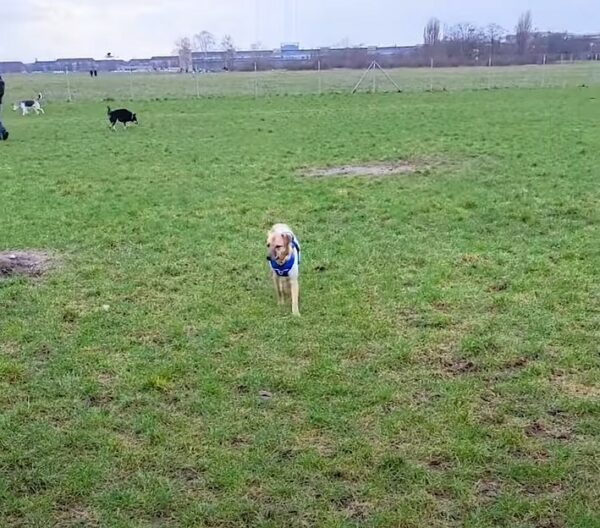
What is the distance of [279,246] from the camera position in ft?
15.4

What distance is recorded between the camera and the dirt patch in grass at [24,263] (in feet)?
19.3

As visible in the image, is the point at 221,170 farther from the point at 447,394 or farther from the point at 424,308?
the point at 447,394

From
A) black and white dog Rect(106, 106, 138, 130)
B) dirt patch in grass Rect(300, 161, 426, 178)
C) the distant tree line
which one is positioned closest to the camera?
dirt patch in grass Rect(300, 161, 426, 178)

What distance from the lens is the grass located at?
9.30 feet

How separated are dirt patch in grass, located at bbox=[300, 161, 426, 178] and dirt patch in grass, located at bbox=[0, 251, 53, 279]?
479 cm

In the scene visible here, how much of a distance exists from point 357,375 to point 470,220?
3.80 meters

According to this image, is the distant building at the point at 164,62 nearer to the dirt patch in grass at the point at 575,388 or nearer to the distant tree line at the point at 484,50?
the distant tree line at the point at 484,50

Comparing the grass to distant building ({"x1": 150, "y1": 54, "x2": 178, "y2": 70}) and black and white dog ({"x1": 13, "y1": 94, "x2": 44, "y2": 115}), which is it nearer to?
black and white dog ({"x1": 13, "y1": 94, "x2": 44, "y2": 115})

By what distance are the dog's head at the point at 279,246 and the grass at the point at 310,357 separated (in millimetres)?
418

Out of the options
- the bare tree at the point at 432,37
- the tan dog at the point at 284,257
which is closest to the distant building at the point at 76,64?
the bare tree at the point at 432,37

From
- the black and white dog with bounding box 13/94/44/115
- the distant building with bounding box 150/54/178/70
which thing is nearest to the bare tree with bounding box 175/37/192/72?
the distant building with bounding box 150/54/178/70

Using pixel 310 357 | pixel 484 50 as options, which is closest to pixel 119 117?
pixel 310 357

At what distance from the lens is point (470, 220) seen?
7.21m

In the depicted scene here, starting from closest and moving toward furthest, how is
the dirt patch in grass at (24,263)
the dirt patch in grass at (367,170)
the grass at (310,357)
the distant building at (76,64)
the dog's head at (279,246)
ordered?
1. the grass at (310,357)
2. the dog's head at (279,246)
3. the dirt patch in grass at (24,263)
4. the dirt patch in grass at (367,170)
5. the distant building at (76,64)
